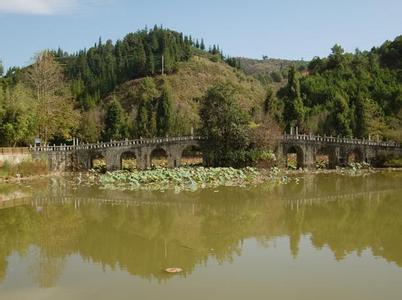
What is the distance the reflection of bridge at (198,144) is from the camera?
53219mm

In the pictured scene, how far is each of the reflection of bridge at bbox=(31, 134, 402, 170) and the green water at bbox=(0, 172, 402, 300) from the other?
17.7 metres

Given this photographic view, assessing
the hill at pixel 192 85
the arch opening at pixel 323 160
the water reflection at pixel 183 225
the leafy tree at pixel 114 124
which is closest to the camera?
the water reflection at pixel 183 225

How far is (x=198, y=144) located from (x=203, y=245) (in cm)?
3455

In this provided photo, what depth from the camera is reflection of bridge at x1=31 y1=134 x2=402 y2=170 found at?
53.2m

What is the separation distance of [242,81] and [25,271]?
105 metres

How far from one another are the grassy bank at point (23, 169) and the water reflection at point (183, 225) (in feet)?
25.1

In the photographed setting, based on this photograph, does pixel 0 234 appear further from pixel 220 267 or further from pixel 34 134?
pixel 34 134

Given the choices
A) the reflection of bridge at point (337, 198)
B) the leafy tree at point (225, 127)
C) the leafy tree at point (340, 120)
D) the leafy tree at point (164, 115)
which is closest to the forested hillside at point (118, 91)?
the leafy tree at point (164, 115)

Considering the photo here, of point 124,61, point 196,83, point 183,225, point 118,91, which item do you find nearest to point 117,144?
point 183,225

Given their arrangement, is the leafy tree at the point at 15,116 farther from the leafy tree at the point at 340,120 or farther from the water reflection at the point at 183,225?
the leafy tree at the point at 340,120

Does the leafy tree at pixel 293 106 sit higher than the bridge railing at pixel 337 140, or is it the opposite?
the leafy tree at pixel 293 106

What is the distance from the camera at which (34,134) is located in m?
53.1

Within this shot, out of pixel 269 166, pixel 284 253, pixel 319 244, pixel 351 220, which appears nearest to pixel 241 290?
pixel 284 253

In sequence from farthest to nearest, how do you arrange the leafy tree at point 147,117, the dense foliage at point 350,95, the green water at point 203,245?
the leafy tree at point 147,117, the dense foliage at point 350,95, the green water at point 203,245
